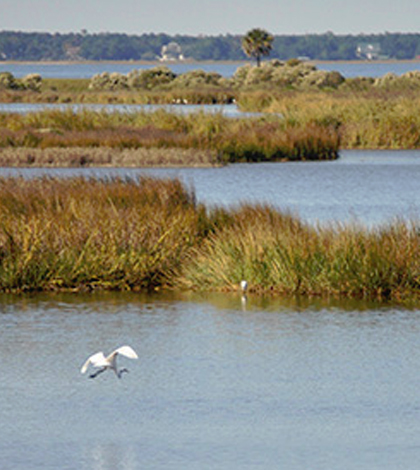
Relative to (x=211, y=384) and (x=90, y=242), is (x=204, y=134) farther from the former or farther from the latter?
(x=211, y=384)

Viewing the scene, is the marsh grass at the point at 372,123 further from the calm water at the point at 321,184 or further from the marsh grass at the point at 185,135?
the calm water at the point at 321,184

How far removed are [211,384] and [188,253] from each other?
245 inches

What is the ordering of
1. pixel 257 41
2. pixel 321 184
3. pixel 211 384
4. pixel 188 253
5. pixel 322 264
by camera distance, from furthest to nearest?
pixel 257 41
pixel 321 184
pixel 188 253
pixel 322 264
pixel 211 384

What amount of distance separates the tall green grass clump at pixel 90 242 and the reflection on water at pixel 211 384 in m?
0.45

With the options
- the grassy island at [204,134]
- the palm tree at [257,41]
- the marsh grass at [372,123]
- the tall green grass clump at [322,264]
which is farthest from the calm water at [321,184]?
the palm tree at [257,41]

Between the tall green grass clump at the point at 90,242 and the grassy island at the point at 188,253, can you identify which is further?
the tall green grass clump at the point at 90,242

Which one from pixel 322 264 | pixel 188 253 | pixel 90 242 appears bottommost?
pixel 188 253

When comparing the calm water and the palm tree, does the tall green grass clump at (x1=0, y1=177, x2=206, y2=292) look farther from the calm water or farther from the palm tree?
the palm tree

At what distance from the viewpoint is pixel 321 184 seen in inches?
1453

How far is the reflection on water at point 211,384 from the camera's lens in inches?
420

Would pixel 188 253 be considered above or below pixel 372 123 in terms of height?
above

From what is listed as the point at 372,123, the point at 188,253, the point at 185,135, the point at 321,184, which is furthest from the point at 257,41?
the point at 188,253

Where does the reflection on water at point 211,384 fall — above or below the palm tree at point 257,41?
above

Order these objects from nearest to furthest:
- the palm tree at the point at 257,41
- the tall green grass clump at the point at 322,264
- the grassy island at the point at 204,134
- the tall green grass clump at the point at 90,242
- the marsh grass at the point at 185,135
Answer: the tall green grass clump at the point at 322,264
the tall green grass clump at the point at 90,242
the grassy island at the point at 204,134
the marsh grass at the point at 185,135
the palm tree at the point at 257,41
